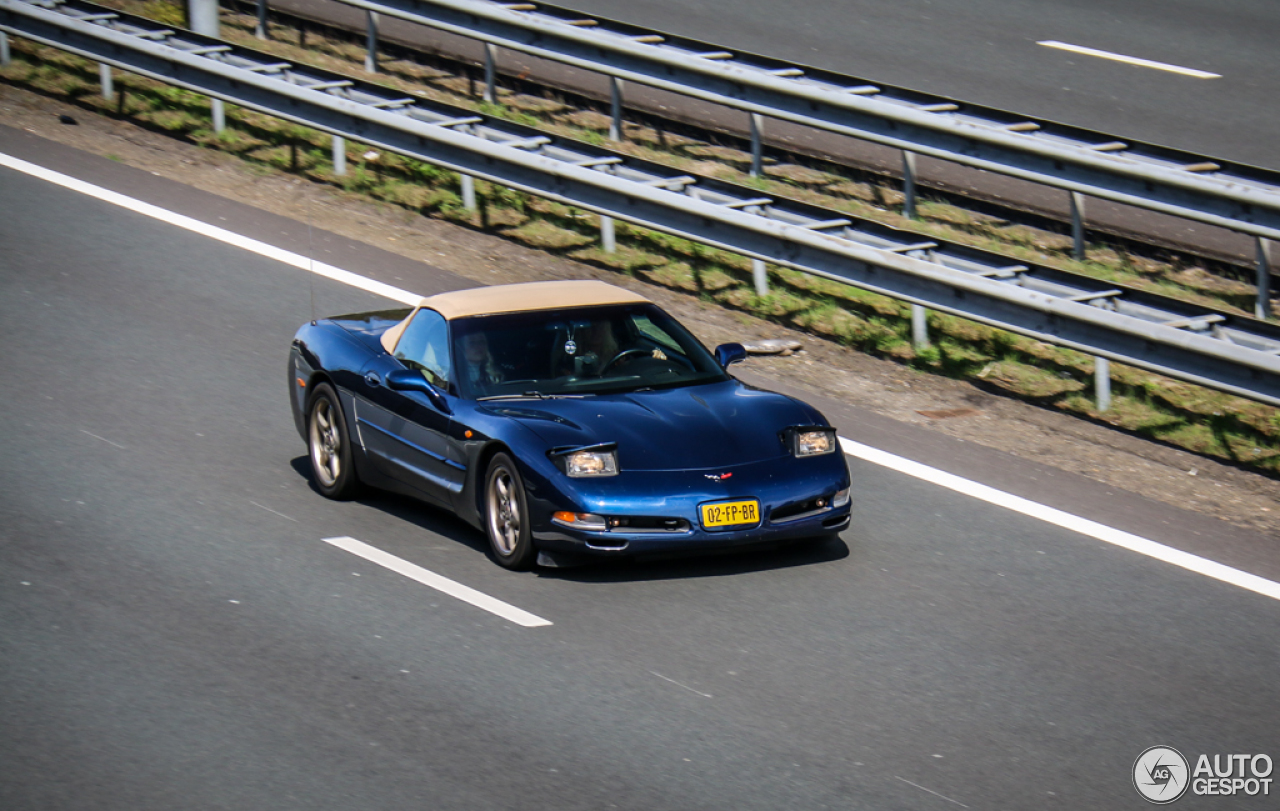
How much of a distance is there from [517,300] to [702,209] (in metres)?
3.85

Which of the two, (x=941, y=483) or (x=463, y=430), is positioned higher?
(x=463, y=430)

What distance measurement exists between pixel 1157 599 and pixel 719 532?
2.19 m

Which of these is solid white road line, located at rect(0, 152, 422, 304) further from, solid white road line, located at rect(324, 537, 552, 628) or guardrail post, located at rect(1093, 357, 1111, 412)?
guardrail post, located at rect(1093, 357, 1111, 412)

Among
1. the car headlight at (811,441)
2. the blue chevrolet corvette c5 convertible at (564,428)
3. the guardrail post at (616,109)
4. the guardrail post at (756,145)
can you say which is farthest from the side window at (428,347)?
the guardrail post at (616,109)

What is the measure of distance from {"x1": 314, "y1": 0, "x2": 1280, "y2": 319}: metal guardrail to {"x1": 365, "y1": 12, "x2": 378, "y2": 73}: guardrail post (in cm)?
59

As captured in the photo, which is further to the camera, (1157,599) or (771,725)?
(1157,599)

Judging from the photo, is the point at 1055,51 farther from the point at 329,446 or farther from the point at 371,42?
the point at 329,446

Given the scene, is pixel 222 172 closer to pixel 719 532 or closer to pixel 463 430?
pixel 463 430

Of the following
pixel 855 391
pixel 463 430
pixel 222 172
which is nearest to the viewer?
pixel 463 430

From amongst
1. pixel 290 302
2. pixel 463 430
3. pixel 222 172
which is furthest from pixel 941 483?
pixel 222 172

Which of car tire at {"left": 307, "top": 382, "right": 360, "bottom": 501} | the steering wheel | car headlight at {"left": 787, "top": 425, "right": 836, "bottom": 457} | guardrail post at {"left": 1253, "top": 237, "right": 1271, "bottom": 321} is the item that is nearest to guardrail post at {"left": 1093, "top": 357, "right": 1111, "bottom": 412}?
guardrail post at {"left": 1253, "top": 237, "right": 1271, "bottom": 321}

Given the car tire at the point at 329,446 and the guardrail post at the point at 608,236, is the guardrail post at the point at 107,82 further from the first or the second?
the car tire at the point at 329,446

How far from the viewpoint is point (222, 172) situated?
16.0 metres

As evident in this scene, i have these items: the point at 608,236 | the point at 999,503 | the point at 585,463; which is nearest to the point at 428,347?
the point at 585,463
